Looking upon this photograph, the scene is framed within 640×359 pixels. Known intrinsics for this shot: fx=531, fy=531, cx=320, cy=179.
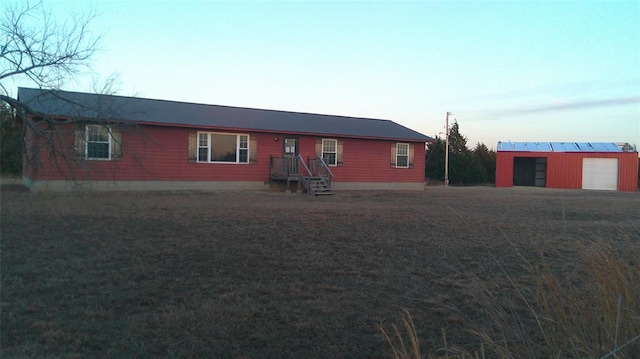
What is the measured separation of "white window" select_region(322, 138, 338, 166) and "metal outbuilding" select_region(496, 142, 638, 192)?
18311 millimetres

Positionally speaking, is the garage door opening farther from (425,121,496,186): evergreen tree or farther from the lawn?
the lawn

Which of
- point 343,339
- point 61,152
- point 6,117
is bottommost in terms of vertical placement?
point 343,339

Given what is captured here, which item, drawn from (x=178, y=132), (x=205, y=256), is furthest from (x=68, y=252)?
(x=178, y=132)

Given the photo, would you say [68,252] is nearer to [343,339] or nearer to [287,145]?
[343,339]

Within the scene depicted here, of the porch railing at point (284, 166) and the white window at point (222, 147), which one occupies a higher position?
the white window at point (222, 147)

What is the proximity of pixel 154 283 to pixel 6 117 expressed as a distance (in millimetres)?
4731

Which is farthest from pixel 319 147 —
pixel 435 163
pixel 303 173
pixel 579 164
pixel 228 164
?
pixel 579 164

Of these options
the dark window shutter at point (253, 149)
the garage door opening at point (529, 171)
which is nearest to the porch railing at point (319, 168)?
the dark window shutter at point (253, 149)

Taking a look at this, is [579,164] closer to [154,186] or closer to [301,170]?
[301,170]

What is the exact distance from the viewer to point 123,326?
17.1 ft

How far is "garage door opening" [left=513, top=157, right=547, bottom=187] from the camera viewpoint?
1668 inches

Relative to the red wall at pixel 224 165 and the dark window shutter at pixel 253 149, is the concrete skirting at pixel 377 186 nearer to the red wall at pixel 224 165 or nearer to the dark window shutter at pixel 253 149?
the red wall at pixel 224 165

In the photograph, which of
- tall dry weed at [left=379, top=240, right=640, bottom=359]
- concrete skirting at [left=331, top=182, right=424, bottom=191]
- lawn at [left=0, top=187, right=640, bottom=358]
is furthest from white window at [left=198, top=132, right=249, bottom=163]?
tall dry weed at [left=379, top=240, right=640, bottom=359]

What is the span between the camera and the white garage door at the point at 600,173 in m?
37.5
